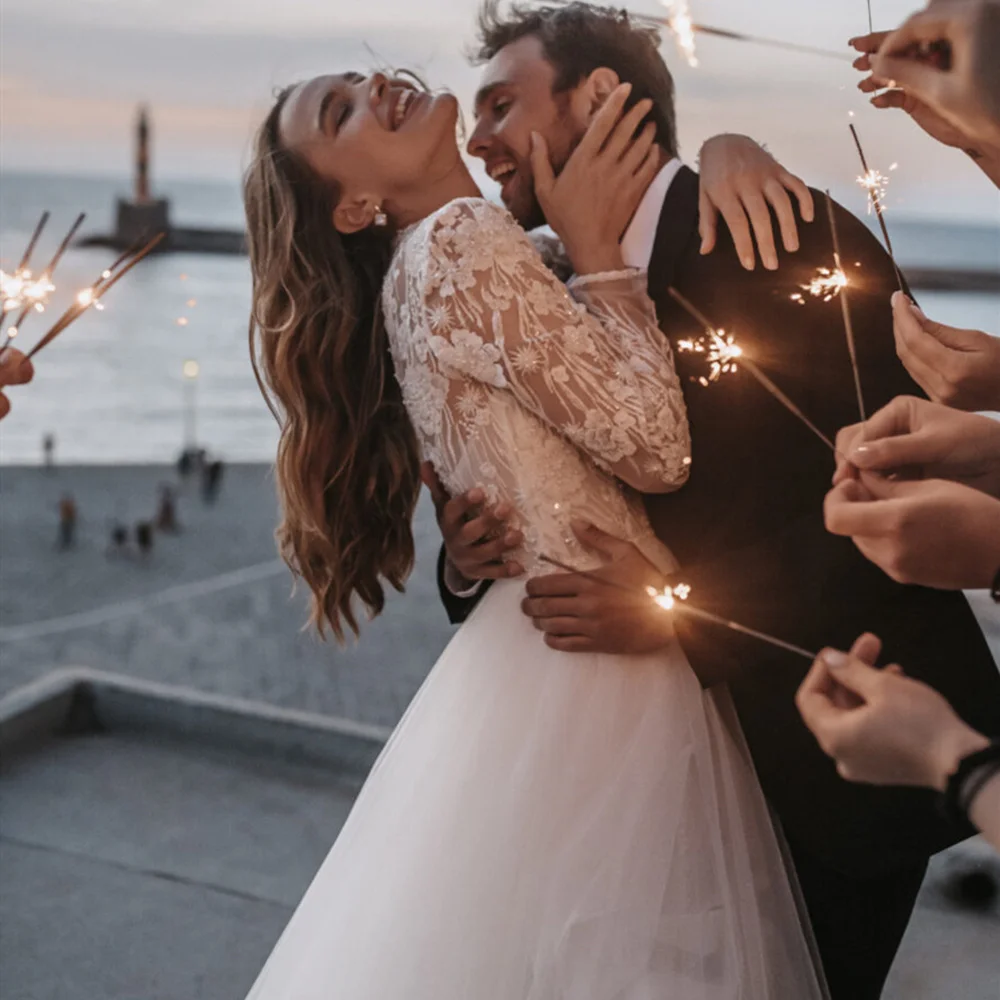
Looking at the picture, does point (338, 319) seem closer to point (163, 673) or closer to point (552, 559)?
point (552, 559)

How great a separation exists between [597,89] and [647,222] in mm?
362

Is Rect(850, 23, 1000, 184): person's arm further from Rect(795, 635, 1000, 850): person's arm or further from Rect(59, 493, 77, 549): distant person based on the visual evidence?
Rect(59, 493, 77, 549): distant person

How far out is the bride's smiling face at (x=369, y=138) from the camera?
1950 mm

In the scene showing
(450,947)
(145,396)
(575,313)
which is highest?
(575,313)

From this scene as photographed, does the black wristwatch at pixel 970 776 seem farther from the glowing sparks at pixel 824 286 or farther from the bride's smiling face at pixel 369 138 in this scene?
the bride's smiling face at pixel 369 138

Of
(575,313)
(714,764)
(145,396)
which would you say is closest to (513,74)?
(575,313)

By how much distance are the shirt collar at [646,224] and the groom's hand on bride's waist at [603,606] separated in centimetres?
41

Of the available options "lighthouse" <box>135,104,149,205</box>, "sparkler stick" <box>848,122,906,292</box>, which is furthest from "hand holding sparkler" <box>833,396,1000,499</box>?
"lighthouse" <box>135,104,149,205</box>

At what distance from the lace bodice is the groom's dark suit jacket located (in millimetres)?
76

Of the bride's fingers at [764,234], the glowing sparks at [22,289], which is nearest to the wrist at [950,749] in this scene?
the bride's fingers at [764,234]

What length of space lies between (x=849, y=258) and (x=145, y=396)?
2726 cm

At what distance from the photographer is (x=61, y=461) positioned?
20.3 meters

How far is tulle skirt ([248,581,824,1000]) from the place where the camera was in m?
1.57

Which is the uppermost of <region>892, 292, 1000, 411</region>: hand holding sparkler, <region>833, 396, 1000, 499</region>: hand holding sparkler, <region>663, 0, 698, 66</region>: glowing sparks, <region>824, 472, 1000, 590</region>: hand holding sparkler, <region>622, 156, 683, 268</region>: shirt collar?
<region>663, 0, 698, 66</region>: glowing sparks
